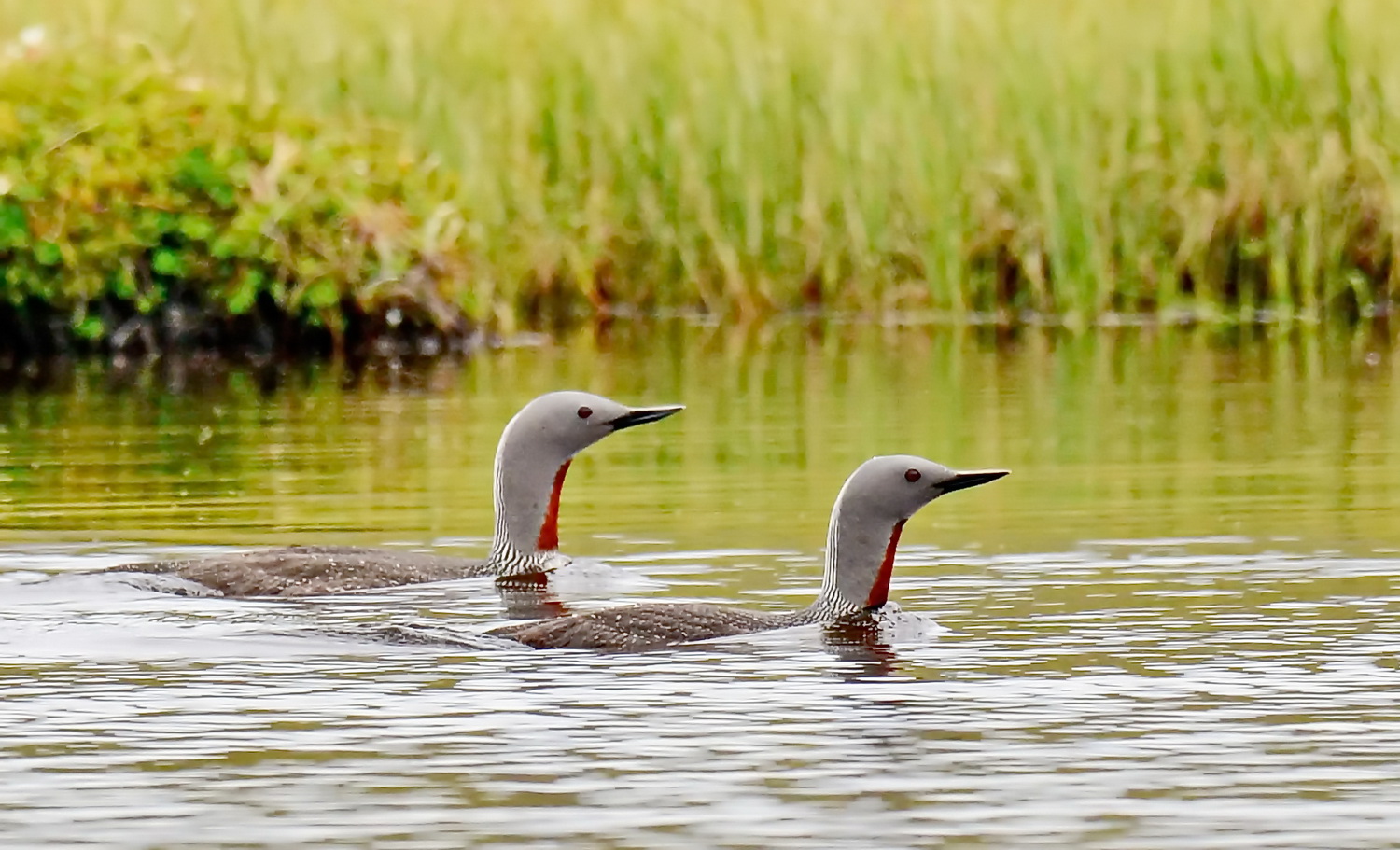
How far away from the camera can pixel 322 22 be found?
2212cm

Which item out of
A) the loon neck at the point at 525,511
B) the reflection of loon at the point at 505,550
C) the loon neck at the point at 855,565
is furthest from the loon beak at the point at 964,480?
the loon neck at the point at 525,511

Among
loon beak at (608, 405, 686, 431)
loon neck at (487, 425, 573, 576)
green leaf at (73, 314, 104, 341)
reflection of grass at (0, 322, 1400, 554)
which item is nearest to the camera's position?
loon neck at (487, 425, 573, 576)

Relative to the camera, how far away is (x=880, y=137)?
21.5 metres

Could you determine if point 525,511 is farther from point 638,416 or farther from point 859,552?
point 859,552

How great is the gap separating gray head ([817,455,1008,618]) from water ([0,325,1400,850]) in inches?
11.8

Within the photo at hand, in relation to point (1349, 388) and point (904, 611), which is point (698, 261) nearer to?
point (1349, 388)

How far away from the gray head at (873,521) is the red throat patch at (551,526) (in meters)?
1.73

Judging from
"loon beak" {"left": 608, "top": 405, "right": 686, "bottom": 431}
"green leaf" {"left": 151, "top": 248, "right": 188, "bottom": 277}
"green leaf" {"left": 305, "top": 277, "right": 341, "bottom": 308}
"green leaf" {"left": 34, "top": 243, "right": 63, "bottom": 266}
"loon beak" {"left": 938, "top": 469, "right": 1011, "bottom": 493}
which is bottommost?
"loon beak" {"left": 938, "top": 469, "right": 1011, "bottom": 493}

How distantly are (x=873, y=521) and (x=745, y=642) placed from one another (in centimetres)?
76

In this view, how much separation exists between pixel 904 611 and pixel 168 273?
1162 cm

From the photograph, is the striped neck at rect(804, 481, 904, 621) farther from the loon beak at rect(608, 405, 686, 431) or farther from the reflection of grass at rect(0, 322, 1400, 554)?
the loon beak at rect(608, 405, 686, 431)

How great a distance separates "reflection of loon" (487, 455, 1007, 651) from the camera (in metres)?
8.74

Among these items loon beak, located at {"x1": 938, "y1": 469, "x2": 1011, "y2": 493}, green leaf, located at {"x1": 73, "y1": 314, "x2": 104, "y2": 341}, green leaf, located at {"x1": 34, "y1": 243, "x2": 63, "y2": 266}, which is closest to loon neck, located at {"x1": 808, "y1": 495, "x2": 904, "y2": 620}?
loon beak, located at {"x1": 938, "y1": 469, "x2": 1011, "y2": 493}

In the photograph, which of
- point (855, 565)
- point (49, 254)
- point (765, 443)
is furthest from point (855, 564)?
point (49, 254)
